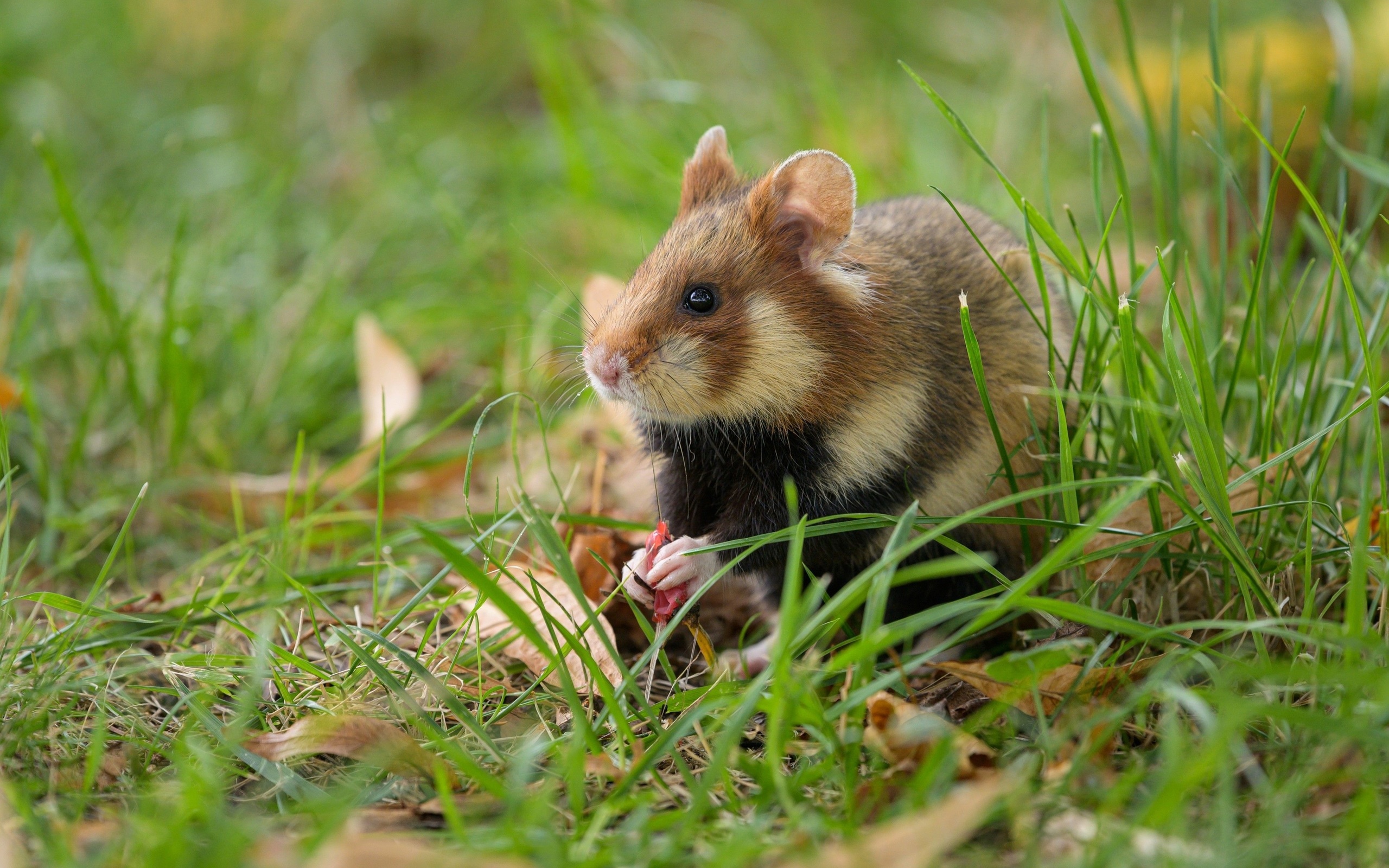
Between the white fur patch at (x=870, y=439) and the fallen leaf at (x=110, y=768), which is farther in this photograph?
the white fur patch at (x=870, y=439)

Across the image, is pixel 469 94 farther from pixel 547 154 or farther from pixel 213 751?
pixel 213 751

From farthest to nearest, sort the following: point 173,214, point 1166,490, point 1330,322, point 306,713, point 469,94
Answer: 1. point 469,94
2. point 173,214
3. point 1330,322
4. point 306,713
5. point 1166,490

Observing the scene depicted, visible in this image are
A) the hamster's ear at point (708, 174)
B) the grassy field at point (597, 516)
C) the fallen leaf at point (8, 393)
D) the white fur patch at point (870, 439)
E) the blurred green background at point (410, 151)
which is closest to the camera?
the grassy field at point (597, 516)

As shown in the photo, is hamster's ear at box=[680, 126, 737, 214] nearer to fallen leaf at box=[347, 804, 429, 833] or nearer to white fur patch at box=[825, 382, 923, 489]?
white fur patch at box=[825, 382, 923, 489]

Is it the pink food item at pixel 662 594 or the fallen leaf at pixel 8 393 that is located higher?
the fallen leaf at pixel 8 393

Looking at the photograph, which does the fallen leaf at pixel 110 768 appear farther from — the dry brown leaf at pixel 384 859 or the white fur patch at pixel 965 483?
the white fur patch at pixel 965 483

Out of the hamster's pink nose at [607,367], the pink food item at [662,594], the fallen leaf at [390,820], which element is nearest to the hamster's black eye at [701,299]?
the hamster's pink nose at [607,367]

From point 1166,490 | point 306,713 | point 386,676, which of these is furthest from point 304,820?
point 1166,490
